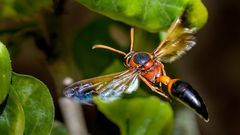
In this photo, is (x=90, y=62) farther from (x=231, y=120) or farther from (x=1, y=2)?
(x=231, y=120)

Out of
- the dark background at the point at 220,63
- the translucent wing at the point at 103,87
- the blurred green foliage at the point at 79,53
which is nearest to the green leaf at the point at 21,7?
the blurred green foliage at the point at 79,53

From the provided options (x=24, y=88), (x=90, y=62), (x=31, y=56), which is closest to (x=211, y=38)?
(x=31, y=56)

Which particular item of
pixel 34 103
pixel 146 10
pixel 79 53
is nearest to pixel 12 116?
pixel 34 103

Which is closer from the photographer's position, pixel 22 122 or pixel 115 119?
pixel 22 122

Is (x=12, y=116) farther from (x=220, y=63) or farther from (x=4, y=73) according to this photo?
(x=220, y=63)

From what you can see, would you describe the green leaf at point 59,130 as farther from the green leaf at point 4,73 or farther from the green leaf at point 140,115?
the green leaf at point 4,73

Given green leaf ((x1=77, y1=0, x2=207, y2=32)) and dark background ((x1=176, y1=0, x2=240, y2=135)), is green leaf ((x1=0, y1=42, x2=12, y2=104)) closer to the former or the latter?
green leaf ((x1=77, y1=0, x2=207, y2=32))
